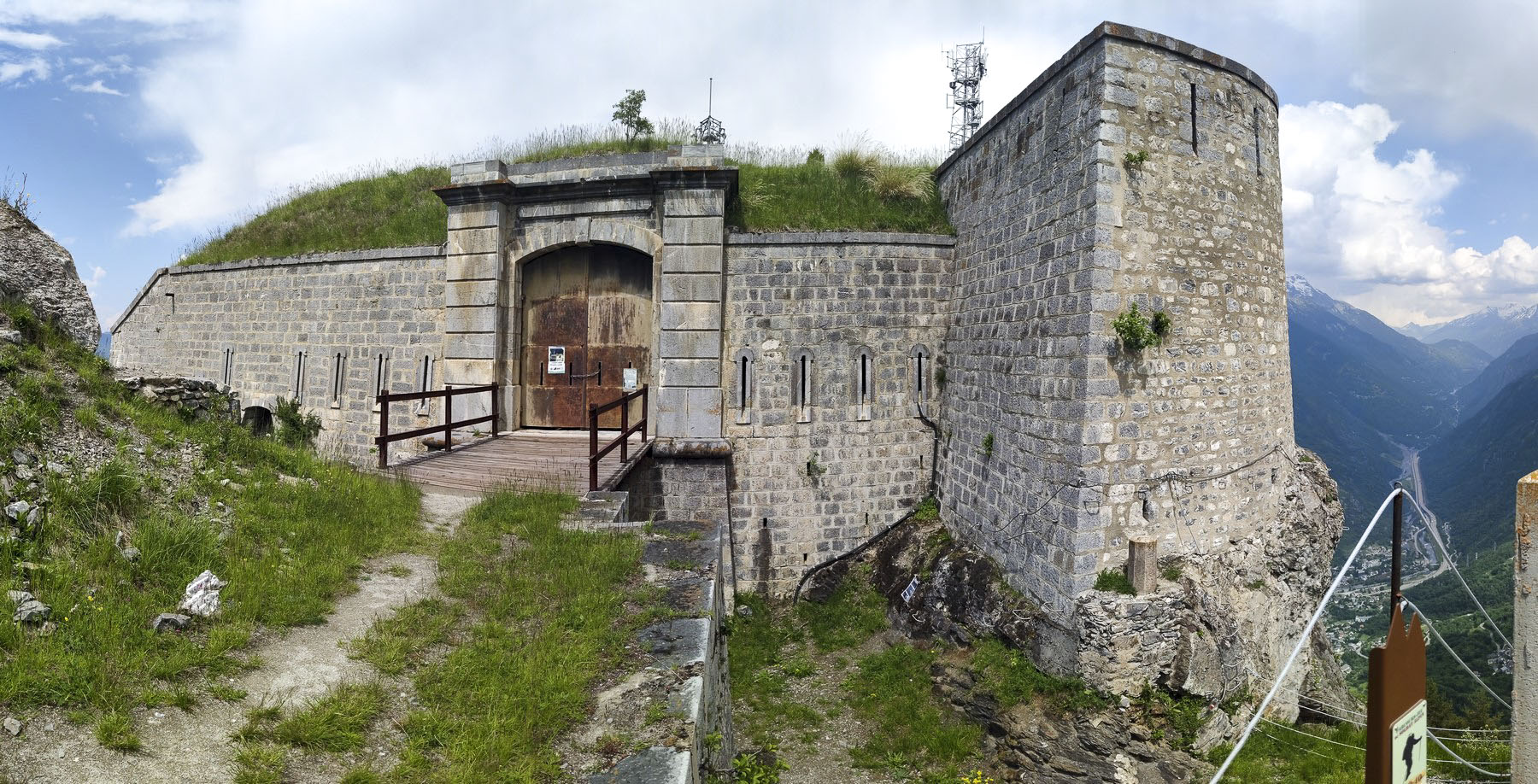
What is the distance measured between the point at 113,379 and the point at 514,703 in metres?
5.48

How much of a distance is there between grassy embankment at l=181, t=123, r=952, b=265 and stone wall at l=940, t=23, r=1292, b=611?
2.48 m

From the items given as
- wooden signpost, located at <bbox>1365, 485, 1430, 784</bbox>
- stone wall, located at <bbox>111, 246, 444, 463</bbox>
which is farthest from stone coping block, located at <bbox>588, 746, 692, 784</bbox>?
stone wall, located at <bbox>111, 246, 444, 463</bbox>

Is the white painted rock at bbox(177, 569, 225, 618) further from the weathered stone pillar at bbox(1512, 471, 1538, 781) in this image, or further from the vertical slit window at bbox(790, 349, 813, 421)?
the vertical slit window at bbox(790, 349, 813, 421)

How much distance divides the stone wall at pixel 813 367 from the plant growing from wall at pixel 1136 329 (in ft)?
12.1

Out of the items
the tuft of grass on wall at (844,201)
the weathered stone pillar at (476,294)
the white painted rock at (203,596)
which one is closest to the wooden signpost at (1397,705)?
the white painted rock at (203,596)

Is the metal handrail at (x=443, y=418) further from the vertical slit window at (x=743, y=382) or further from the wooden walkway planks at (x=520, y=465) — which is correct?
the vertical slit window at (x=743, y=382)

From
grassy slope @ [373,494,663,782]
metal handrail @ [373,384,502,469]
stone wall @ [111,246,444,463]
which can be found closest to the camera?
grassy slope @ [373,494,663,782]

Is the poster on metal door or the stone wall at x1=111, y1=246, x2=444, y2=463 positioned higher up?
the stone wall at x1=111, y1=246, x2=444, y2=463

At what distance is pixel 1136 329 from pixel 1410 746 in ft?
16.5

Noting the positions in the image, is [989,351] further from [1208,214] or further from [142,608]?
[142,608]

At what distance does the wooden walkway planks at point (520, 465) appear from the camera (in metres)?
8.15

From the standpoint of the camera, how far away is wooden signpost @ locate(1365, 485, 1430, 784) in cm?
266

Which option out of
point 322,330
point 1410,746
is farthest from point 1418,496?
point 322,330

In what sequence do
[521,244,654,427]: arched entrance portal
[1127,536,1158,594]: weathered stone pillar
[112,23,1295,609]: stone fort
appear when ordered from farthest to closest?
[521,244,654,427]: arched entrance portal, [112,23,1295,609]: stone fort, [1127,536,1158,594]: weathered stone pillar
